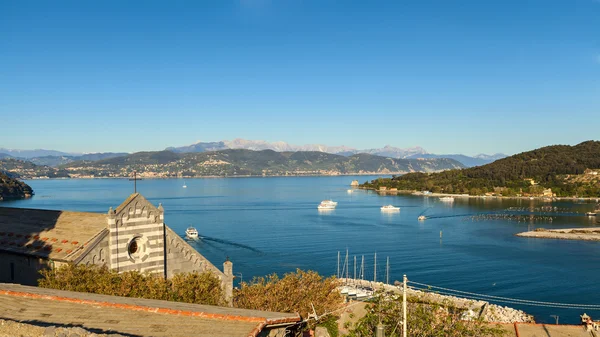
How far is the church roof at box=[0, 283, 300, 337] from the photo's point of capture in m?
9.21

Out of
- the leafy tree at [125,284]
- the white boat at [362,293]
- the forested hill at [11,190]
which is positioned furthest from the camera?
the forested hill at [11,190]

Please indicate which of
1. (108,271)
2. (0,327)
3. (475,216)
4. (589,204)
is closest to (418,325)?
(0,327)

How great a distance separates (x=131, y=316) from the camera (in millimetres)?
10008

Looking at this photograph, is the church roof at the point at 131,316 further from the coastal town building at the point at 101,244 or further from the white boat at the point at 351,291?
the white boat at the point at 351,291

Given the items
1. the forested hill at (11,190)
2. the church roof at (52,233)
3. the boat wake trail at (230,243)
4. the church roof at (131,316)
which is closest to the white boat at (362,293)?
the boat wake trail at (230,243)

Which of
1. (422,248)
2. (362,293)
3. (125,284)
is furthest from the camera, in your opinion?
(422,248)

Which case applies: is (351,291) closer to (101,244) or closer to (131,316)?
(101,244)

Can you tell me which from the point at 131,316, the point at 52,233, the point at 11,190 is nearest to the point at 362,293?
the point at 52,233

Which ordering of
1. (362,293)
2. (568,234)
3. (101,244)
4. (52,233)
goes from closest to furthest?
1. (101,244)
2. (52,233)
3. (362,293)
4. (568,234)

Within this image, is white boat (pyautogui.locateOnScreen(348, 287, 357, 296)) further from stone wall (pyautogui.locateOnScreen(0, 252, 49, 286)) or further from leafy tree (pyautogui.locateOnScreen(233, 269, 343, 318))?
stone wall (pyautogui.locateOnScreen(0, 252, 49, 286))

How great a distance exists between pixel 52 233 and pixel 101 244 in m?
3.65

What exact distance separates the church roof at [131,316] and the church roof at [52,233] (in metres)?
10.4

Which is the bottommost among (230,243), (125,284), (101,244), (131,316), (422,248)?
(422,248)

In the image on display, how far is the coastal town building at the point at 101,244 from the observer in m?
21.4
